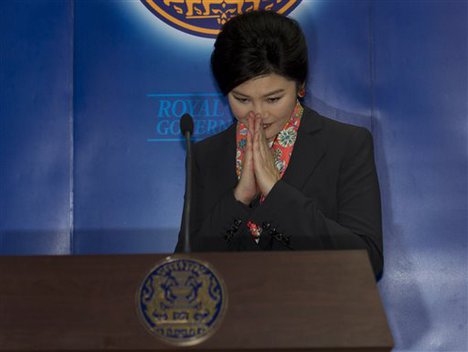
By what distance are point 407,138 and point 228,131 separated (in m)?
0.73

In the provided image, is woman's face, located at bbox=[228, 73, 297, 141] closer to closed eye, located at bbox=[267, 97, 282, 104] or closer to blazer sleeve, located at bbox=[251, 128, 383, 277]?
closed eye, located at bbox=[267, 97, 282, 104]

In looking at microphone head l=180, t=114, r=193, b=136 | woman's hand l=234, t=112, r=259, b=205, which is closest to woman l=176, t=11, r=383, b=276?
woman's hand l=234, t=112, r=259, b=205

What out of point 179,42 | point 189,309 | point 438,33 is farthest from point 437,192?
point 189,309

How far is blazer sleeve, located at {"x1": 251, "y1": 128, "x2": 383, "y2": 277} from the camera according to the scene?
1479 mm

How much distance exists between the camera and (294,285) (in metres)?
1.04

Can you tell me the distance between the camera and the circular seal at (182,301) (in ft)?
3.35

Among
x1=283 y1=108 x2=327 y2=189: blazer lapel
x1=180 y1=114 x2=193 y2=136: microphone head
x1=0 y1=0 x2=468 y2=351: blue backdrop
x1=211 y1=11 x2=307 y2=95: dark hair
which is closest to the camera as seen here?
x1=180 y1=114 x2=193 y2=136: microphone head

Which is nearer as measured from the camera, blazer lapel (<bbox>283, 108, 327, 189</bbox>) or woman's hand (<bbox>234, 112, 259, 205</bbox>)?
woman's hand (<bbox>234, 112, 259, 205</bbox>)

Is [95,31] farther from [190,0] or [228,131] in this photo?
[228,131]

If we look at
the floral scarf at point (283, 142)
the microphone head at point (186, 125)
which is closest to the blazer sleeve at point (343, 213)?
the floral scarf at point (283, 142)

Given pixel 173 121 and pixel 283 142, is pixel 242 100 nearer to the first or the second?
pixel 283 142

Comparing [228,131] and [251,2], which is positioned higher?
[251,2]

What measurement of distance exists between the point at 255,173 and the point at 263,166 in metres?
0.03

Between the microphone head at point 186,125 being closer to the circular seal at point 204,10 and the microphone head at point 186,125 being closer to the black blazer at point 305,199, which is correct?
the black blazer at point 305,199
